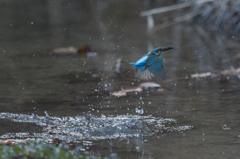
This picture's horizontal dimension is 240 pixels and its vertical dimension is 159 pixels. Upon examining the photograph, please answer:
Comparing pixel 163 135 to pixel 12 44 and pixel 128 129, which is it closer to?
pixel 128 129

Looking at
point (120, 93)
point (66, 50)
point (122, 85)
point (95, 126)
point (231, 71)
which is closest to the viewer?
point (95, 126)

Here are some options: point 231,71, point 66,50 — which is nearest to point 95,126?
point 231,71

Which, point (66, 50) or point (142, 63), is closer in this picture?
point (142, 63)

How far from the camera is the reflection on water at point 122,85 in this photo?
4.21 metres

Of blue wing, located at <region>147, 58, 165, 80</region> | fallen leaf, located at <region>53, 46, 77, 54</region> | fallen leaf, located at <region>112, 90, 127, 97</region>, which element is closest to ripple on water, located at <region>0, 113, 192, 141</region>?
blue wing, located at <region>147, 58, 165, 80</region>

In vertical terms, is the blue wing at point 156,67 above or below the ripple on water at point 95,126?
above

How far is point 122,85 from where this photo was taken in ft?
20.7

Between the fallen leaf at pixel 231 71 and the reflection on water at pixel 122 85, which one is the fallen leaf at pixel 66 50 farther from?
the fallen leaf at pixel 231 71

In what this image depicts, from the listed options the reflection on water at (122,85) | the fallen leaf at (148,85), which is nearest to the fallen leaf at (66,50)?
the reflection on water at (122,85)

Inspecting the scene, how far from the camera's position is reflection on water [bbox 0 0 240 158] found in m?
4.21

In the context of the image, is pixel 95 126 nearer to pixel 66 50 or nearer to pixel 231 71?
pixel 231 71

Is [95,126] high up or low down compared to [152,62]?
down

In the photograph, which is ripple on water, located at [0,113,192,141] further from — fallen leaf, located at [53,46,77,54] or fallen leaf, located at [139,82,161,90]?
fallen leaf, located at [53,46,77,54]

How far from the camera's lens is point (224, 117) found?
4.84 m
